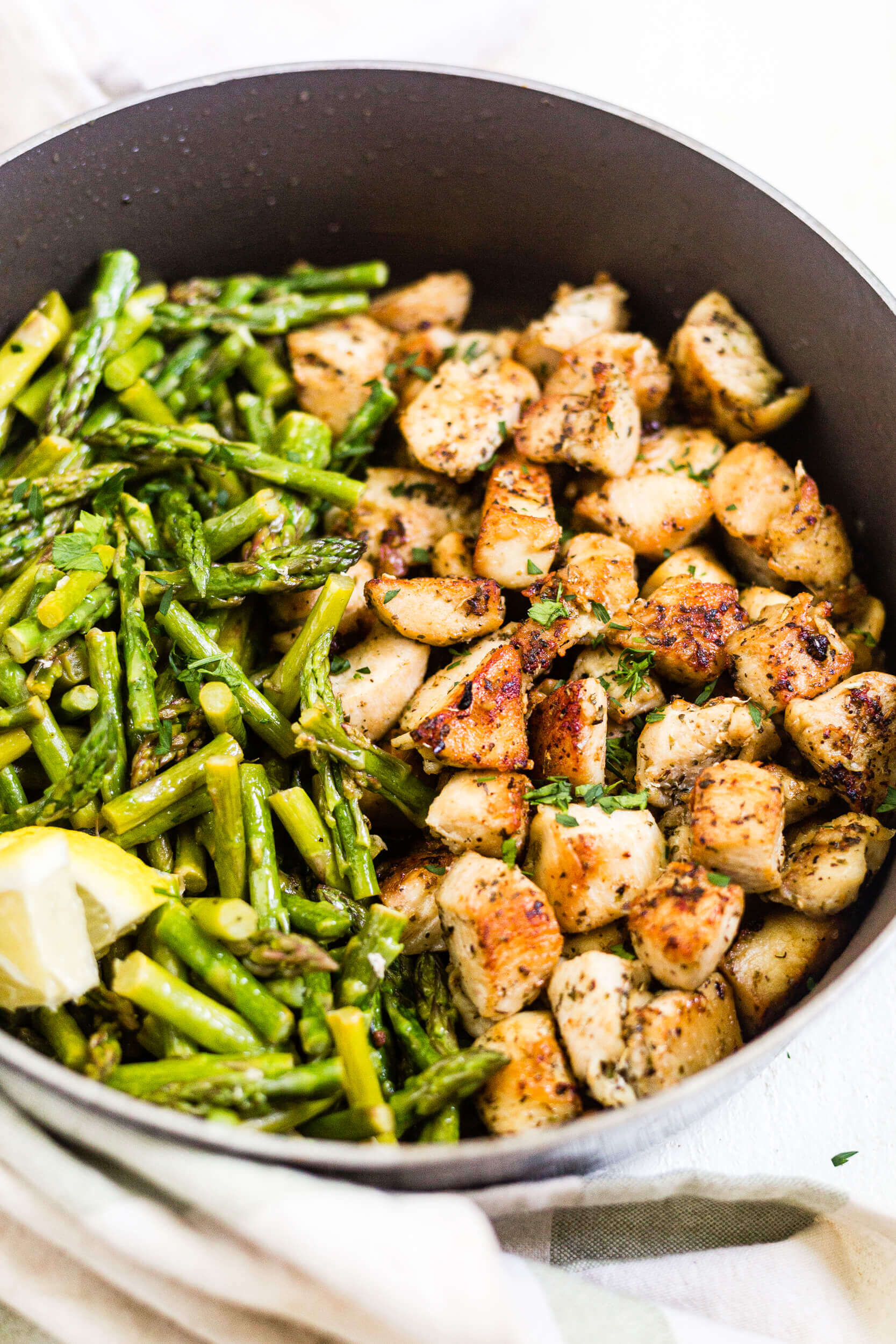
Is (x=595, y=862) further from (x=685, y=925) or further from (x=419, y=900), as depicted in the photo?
(x=419, y=900)

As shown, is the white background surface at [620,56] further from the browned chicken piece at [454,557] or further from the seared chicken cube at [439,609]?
the seared chicken cube at [439,609]

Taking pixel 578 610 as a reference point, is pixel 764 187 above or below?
above

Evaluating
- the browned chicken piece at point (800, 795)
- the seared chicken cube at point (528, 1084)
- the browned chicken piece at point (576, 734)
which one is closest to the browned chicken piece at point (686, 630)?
the browned chicken piece at point (576, 734)

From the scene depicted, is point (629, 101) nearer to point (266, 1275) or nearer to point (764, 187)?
point (764, 187)

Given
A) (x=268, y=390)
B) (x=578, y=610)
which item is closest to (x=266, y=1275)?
(x=578, y=610)

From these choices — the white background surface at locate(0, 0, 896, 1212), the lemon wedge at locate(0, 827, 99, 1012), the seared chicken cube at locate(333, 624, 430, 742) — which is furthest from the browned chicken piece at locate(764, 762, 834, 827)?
the white background surface at locate(0, 0, 896, 1212)

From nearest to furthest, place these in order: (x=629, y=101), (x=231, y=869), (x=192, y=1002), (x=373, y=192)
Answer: (x=192, y=1002), (x=231, y=869), (x=373, y=192), (x=629, y=101)

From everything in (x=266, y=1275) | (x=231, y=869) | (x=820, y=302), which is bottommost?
(x=266, y=1275)
